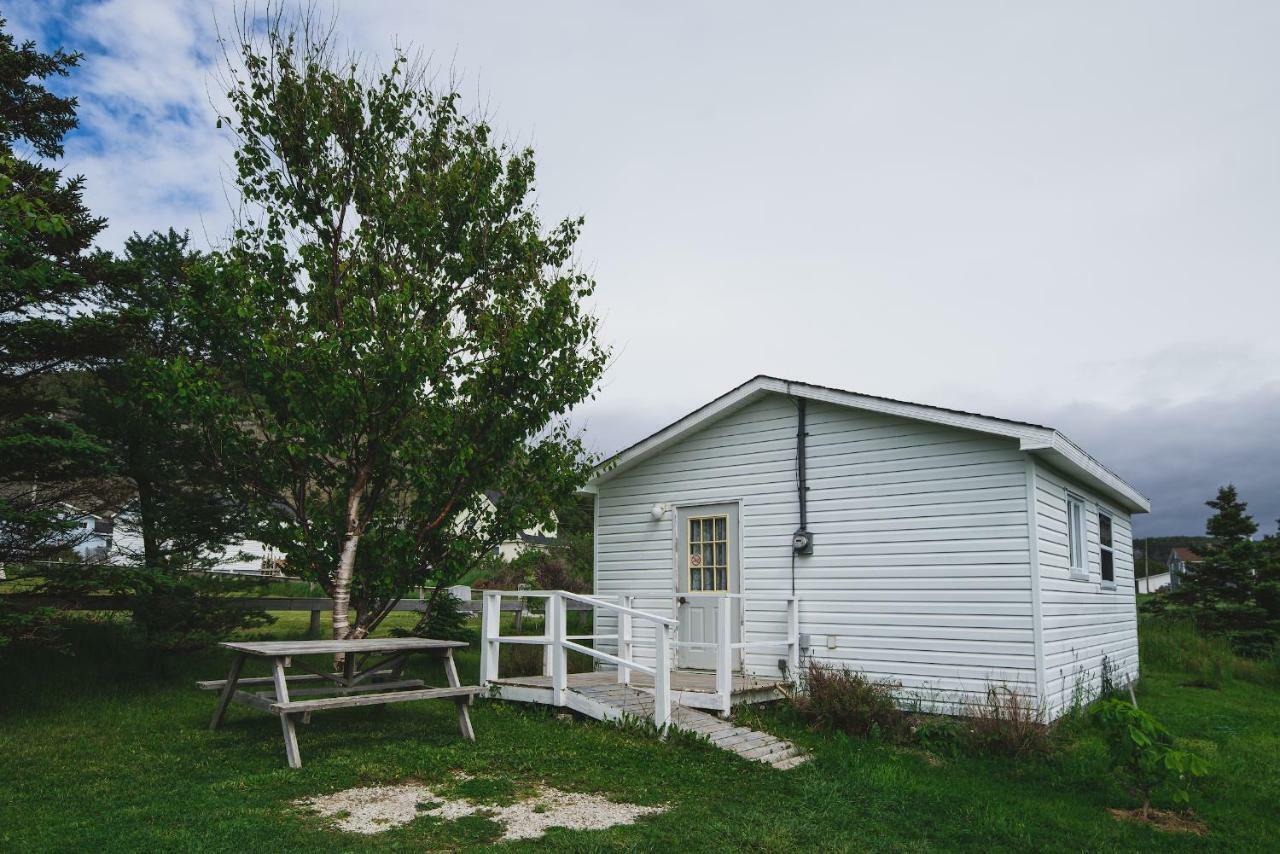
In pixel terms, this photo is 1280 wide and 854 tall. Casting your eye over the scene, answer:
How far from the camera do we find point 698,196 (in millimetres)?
13852

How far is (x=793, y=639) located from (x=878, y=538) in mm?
1688

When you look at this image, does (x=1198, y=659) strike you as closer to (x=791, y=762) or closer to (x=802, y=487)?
(x=802, y=487)

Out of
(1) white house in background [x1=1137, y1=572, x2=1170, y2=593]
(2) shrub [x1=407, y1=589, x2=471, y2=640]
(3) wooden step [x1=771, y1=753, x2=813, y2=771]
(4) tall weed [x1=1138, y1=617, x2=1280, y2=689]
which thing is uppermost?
(2) shrub [x1=407, y1=589, x2=471, y2=640]

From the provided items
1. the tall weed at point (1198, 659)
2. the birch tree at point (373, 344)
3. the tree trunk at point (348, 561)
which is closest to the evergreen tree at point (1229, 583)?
the tall weed at point (1198, 659)

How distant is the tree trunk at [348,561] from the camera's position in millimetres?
9656

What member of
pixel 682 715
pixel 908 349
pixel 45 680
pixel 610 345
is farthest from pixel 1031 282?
pixel 45 680

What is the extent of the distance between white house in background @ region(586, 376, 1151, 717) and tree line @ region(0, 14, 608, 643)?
79.6 inches

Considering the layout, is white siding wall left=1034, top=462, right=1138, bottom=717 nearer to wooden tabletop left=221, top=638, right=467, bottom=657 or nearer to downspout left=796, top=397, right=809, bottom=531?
downspout left=796, top=397, right=809, bottom=531

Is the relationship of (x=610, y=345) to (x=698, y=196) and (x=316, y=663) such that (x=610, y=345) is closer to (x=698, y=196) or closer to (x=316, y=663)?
(x=698, y=196)

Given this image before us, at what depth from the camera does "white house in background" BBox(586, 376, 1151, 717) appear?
30.0ft

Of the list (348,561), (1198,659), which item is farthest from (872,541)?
(1198,659)

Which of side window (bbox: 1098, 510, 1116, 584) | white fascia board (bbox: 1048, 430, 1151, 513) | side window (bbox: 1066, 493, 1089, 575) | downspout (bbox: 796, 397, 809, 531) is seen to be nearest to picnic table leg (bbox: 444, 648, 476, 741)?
downspout (bbox: 796, 397, 809, 531)

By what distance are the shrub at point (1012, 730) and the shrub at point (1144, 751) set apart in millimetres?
1332

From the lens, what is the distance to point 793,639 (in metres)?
10.3
